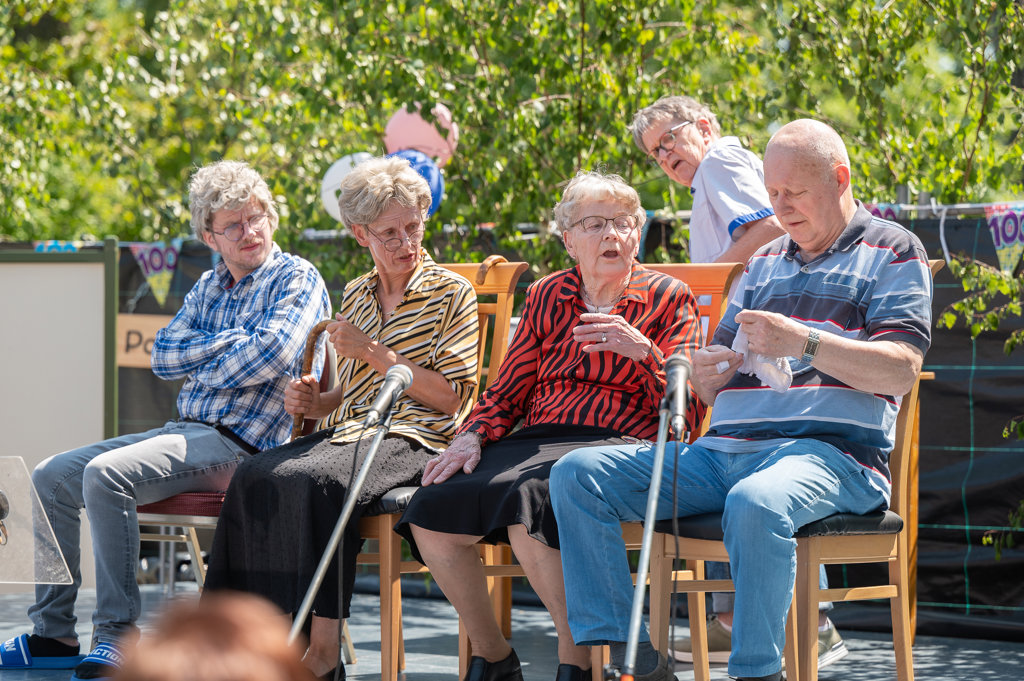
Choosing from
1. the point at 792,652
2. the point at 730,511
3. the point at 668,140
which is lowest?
the point at 792,652

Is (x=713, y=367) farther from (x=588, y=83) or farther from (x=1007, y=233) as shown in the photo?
(x=588, y=83)

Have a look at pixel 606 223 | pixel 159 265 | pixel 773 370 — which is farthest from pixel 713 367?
pixel 159 265

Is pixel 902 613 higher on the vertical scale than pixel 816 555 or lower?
lower

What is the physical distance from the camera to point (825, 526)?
8.40 ft

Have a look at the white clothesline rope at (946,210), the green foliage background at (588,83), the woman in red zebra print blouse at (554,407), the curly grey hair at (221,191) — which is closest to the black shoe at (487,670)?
the woman in red zebra print blouse at (554,407)

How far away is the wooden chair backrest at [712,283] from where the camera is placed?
3.29m

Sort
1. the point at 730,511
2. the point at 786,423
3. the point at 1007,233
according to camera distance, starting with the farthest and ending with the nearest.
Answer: the point at 1007,233 → the point at 786,423 → the point at 730,511

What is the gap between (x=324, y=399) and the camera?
354cm

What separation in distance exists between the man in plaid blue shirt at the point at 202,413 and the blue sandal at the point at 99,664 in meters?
0.02

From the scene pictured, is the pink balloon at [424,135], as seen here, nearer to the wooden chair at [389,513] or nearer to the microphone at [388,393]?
the wooden chair at [389,513]

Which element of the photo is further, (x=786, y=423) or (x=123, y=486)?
(x=123, y=486)

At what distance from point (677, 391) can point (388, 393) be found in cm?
66

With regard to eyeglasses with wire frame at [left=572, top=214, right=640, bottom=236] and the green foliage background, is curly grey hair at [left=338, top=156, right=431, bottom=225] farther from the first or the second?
the green foliage background

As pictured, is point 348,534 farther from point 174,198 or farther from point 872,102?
point 174,198
